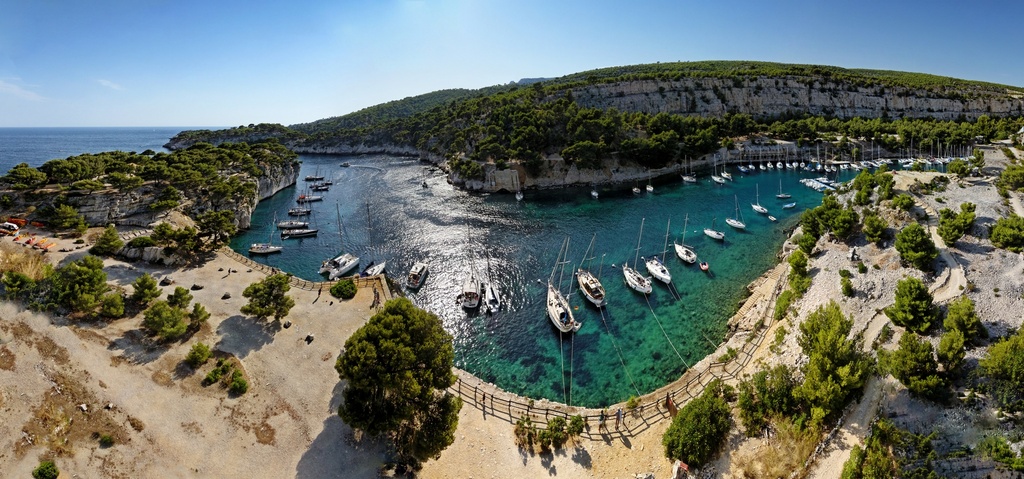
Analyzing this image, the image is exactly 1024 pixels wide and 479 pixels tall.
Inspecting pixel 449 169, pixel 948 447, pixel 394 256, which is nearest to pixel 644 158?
pixel 449 169

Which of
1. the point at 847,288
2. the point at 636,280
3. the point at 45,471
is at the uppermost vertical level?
the point at 847,288

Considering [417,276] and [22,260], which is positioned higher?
[22,260]

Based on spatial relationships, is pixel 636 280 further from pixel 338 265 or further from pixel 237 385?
pixel 237 385

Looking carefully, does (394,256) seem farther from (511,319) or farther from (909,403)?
(909,403)

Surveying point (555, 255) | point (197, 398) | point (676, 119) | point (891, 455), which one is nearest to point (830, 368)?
point (891, 455)

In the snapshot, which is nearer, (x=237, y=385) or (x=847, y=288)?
(x=237, y=385)

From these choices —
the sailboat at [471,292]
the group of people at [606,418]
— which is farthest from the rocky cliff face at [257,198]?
the group of people at [606,418]
